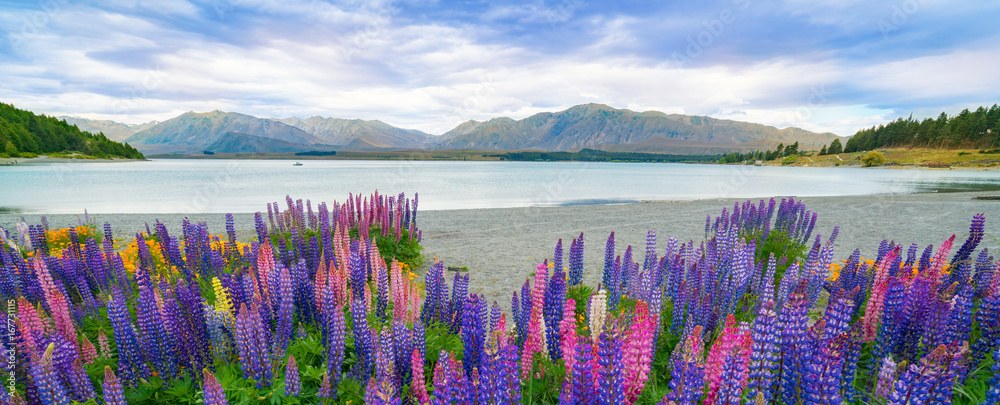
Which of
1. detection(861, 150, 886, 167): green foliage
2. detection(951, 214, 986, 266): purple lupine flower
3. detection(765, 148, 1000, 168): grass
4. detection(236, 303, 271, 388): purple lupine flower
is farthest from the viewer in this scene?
detection(861, 150, 886, 167): green foliage

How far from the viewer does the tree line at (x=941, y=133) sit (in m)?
122

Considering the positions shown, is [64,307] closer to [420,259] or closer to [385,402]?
[385,402]

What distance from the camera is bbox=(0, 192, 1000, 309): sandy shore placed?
529 inches

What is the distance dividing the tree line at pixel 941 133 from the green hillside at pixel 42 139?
27013cm

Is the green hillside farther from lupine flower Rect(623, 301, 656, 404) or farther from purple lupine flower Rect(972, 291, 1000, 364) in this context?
purple lupine flower Rect(972, 291, 1000, 364)

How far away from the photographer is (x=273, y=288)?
4.38 metres

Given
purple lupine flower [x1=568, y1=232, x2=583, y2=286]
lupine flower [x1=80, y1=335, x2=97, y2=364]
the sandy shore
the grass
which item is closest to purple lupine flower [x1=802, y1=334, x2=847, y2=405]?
purple lupine flower [x1=568, y1=232, x2=583, y2=286]

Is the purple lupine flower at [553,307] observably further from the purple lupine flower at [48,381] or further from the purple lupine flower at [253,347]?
the purple lupine flower at [48,381]

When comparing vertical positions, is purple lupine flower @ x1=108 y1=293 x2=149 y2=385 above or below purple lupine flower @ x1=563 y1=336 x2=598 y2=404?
below

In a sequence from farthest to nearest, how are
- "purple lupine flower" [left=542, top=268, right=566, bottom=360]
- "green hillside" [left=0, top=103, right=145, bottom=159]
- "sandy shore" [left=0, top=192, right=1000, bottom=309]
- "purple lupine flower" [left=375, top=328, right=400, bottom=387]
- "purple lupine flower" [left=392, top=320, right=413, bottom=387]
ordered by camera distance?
"green hillside" [left=0, top=103, right=145, bottom=159] < "sandy shore" [left=0, top=192, right=1000, bottom=309] < "purple lupine flower" [left=542, top=268, right=566, bottom=360] < "purple lupine flower" [left=392, top=320, right=413, bottom=387] < "purple lupine flower" [left=375, top=328, right=400, bottom=387]

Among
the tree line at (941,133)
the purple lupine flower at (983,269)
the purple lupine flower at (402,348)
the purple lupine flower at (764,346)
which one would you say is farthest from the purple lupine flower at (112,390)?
the tree line at (941,133)

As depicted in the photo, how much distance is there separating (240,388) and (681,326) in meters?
4.77

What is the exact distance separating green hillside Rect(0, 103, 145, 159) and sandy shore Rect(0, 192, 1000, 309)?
463 feet

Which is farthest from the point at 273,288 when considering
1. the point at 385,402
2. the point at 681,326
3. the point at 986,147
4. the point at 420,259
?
the point at 986,147
